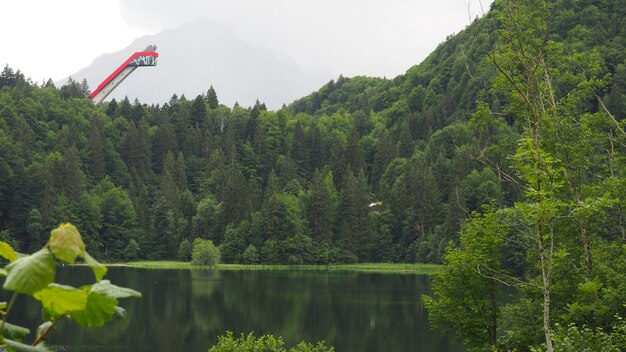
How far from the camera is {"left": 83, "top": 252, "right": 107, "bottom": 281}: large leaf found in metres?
2.29

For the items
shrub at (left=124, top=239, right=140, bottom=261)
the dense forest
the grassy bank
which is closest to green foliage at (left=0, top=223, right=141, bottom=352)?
the dense forest

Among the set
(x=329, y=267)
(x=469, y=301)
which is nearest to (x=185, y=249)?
(x=329, y=267)

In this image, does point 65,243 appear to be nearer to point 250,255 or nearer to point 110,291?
point 110,291

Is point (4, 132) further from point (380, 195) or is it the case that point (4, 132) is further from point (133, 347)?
point (133, 347)

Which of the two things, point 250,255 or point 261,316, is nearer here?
point 261,316

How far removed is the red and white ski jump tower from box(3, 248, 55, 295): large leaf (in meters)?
151

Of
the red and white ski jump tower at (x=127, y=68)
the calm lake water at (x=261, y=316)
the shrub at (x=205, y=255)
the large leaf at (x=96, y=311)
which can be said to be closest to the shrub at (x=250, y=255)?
the shrub at (x=205, y=255)

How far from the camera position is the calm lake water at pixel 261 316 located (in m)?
40.4

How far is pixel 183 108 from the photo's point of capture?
171625 millimetres

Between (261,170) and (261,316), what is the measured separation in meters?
113

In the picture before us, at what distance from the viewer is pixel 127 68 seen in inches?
5994

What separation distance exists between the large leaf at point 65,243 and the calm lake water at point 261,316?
36.5m

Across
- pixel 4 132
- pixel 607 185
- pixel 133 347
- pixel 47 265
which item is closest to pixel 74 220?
pixel 4 132

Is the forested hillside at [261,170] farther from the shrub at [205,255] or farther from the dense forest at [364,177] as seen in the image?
the shrub at [205,255]
